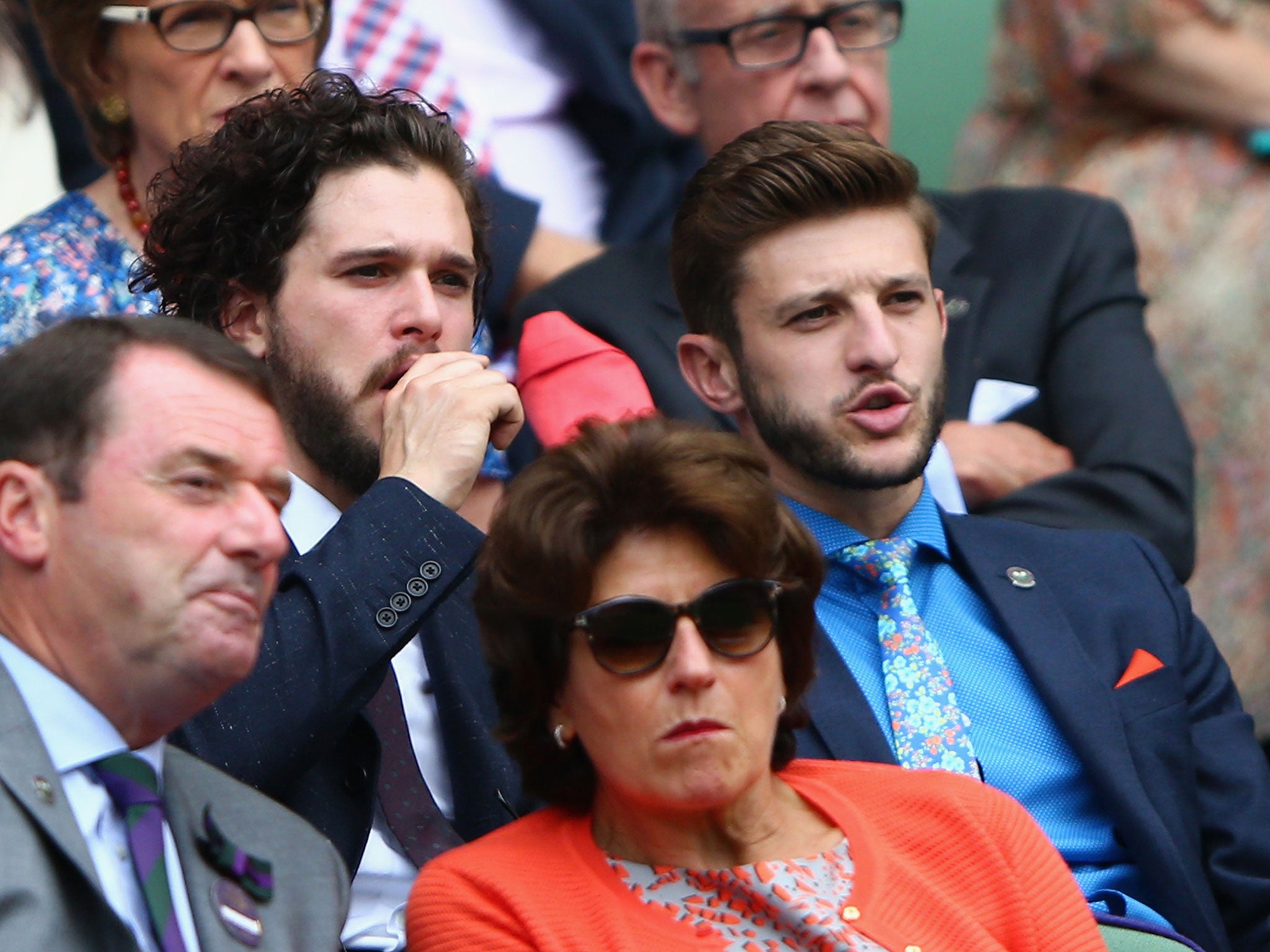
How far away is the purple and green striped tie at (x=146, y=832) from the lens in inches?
80.3

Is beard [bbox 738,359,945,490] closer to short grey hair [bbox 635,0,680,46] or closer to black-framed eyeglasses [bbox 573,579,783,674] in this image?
black-framed eyeglasses [bbox 573,579,783,674]

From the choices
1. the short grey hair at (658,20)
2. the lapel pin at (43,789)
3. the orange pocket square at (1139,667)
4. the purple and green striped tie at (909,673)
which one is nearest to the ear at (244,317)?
the purple and green striped tie at (909,673)

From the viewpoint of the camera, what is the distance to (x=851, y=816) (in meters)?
2.57

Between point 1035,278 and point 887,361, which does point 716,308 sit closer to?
point 887,361

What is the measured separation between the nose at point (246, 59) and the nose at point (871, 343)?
3.85 ft

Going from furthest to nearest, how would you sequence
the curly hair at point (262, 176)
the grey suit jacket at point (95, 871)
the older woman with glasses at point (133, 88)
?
the older woman with glasses at point (133, 88) < the curly hair at point (262, 176) < the grey suit jacket at point (95, 871)

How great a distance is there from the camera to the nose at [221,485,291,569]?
2.15 m

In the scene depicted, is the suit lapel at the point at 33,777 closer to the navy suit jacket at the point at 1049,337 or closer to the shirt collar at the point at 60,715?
the shirt collar at the point at 60,715

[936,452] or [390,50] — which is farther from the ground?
[390,50]

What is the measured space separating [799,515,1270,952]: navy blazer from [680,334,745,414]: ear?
428 mm

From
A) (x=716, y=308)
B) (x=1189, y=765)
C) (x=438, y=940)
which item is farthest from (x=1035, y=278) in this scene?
(x=438, y=940)

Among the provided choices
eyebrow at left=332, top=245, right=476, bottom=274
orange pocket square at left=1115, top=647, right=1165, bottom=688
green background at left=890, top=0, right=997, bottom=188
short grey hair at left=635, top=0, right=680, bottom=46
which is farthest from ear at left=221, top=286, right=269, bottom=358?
green background at left=890, top=0, right=997, bottom=188

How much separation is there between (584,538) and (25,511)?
676mm

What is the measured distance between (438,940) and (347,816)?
32 centimetres
